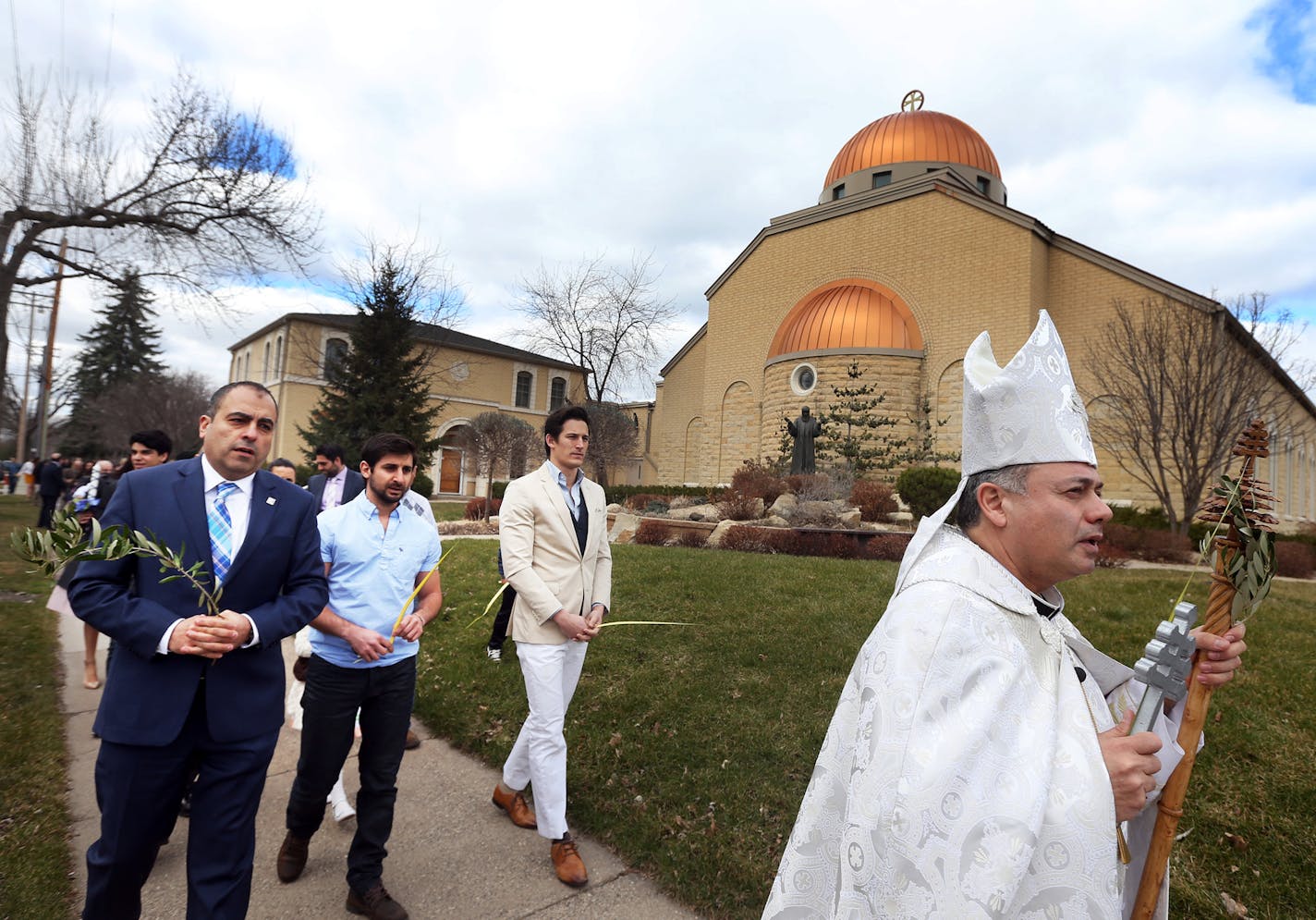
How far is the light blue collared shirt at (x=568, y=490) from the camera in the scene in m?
4.18

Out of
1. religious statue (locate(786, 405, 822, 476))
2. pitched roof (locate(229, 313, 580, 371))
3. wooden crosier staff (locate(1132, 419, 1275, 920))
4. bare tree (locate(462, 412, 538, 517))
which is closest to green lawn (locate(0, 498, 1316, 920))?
wooden crosier staff (locate(1132, 419, 1275, 920))

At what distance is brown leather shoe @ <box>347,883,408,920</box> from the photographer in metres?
3.23

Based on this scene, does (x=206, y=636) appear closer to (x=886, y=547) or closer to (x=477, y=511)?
(x=886, y=547)

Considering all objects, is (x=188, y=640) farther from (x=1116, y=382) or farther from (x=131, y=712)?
Result: (x=1116, y=382)

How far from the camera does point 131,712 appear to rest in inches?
96.9

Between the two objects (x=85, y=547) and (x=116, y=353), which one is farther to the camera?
(x=116, y=353)

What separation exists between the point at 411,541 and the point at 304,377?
38562 millimetres

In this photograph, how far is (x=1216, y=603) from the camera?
1.92 metres

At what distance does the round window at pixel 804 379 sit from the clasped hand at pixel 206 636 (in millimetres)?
22736

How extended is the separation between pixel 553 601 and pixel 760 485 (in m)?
14.1

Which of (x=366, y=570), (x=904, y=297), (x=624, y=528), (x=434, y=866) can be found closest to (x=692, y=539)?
(x=624, y=528)

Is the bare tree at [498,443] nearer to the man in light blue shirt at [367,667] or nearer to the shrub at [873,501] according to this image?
the shrub at [873,501]

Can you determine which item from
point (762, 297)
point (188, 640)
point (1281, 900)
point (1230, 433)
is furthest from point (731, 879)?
point (762, 297)

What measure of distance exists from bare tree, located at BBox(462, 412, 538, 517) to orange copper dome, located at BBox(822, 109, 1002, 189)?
18.2m
